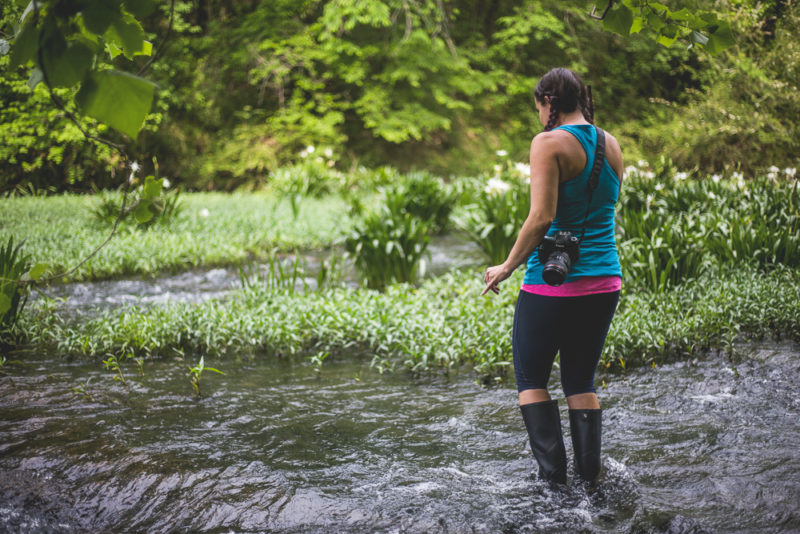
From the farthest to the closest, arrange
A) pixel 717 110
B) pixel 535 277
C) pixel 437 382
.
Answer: pixel 717 110
pixel 437 382
pixel 535 277

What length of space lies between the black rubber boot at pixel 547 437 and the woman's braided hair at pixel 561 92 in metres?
1.12

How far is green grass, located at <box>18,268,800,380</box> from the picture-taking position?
4.14m

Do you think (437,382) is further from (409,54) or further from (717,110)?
(409,54)

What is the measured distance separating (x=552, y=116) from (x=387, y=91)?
1337cm

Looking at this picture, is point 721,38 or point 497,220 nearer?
point 721,38

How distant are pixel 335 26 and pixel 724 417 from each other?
11.4m

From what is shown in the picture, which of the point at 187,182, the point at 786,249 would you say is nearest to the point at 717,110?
the point at 786,249

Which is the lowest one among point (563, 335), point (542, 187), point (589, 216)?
point (563, 335)

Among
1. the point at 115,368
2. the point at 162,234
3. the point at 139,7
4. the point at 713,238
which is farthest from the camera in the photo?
the point at 162,234

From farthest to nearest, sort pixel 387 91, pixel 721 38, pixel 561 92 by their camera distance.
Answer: pixel 387 91, pixel 561 92, pixel 721 38

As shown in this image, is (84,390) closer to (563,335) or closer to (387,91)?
(563,335)

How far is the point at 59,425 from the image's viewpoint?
3.13m

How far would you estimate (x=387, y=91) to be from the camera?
1507 cm

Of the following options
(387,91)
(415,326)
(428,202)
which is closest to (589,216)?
(415,326)
